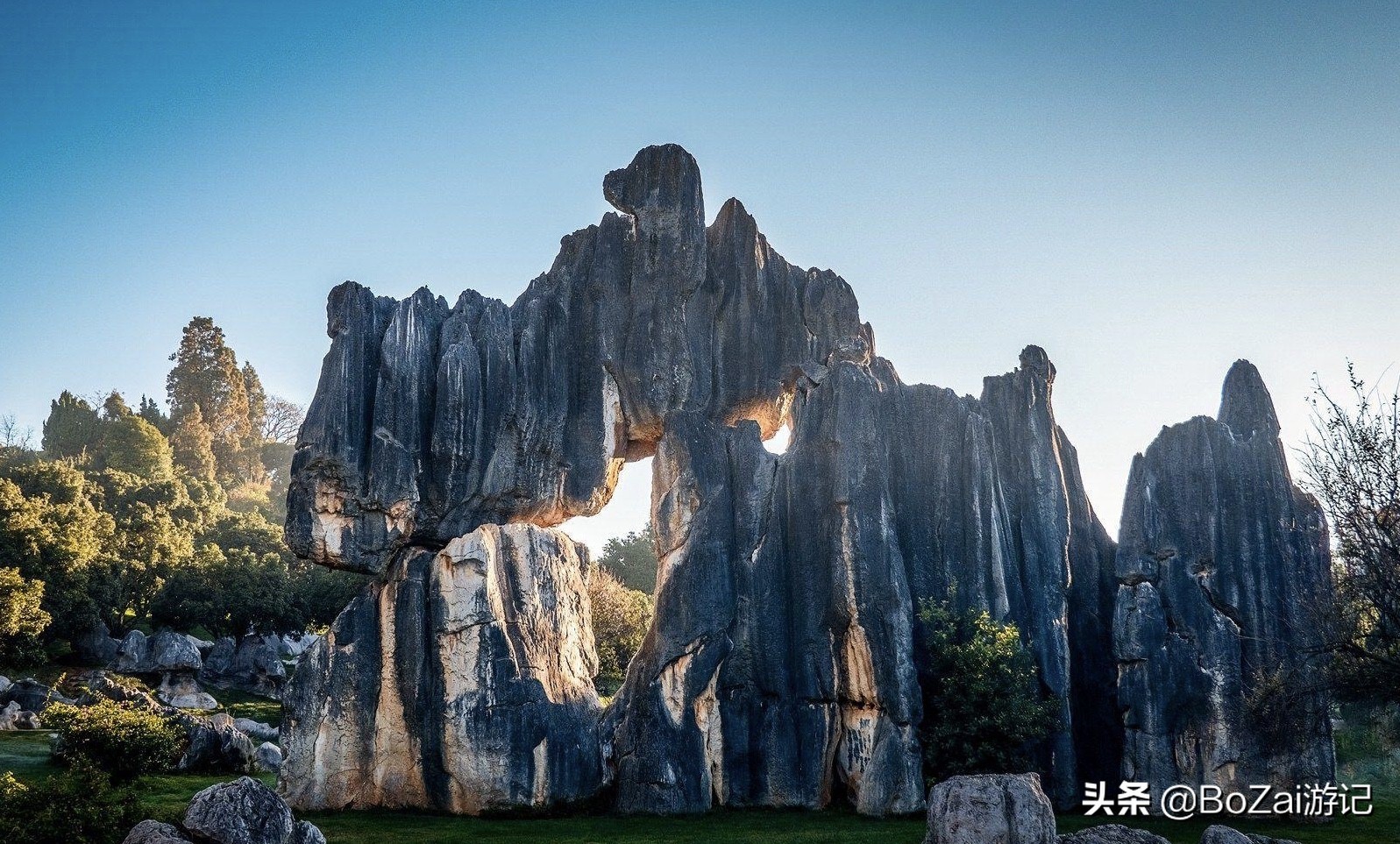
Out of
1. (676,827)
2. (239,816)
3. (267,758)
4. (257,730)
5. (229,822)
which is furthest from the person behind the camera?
(257,730)

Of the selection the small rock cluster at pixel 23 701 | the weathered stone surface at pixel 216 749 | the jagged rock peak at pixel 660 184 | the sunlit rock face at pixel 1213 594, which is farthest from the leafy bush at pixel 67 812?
the sunlit rock face at pixel 1213 594

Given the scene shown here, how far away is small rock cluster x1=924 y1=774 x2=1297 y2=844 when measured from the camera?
19.0 m

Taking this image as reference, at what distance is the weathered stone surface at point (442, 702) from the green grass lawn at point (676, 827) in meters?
0.90

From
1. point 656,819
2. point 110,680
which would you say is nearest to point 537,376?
point 656,819

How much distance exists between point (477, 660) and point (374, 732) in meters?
3.41

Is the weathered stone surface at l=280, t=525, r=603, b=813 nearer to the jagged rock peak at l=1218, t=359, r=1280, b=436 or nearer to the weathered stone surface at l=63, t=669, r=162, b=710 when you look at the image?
the weathered stone surface at l=63, t=669, r=162, b=710

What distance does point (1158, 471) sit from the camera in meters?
32.0

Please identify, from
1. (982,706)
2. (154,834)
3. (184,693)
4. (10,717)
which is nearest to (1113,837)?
(982,706)

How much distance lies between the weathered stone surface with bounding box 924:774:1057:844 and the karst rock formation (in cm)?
917

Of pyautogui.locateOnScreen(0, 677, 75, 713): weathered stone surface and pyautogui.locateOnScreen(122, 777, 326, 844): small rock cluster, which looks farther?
pyautogui.locateOnScreen(0, 677, 75, 713): weathered stone surface

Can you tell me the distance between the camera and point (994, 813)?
19.0 meters

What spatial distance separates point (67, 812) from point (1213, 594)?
91.8ft

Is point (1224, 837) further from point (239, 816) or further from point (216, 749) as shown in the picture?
point (216, 749)

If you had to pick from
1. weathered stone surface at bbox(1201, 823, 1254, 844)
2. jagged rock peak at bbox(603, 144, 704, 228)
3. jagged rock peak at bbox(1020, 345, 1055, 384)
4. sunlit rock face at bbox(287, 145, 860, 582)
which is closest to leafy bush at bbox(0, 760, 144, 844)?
sunlit rock face at bbox(287, 145, 860, 582)
